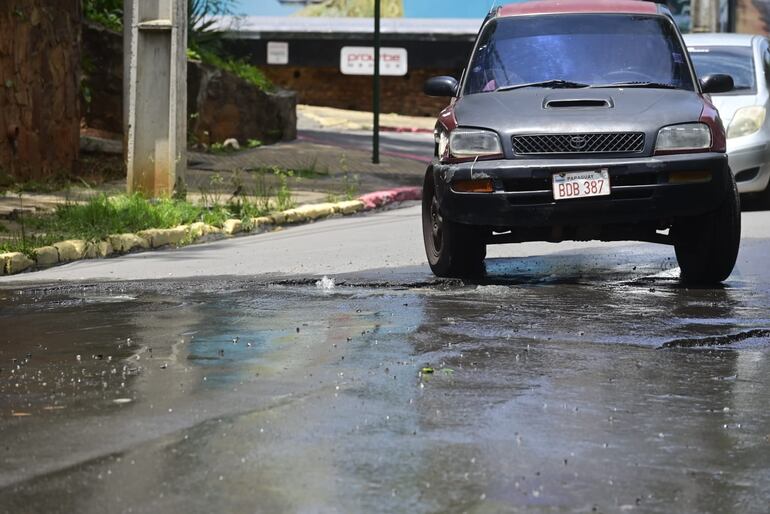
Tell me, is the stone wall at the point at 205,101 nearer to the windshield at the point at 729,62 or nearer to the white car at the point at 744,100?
the windshield at the point at 729,62

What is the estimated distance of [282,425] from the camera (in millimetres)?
5750

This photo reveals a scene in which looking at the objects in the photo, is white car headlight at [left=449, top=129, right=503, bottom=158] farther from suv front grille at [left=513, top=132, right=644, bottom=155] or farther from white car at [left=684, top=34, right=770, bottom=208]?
white car at [left=684, top=34, right=770, bottom=208]

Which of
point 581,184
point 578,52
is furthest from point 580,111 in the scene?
point 578,52

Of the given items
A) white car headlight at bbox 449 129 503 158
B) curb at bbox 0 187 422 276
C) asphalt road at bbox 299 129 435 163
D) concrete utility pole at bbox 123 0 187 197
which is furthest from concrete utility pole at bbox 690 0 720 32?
white car headlight at bbox 449 129 503 158

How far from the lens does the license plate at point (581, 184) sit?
9.86 meters

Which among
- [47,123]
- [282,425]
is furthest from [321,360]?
[47,123]

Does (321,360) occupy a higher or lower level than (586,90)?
lower

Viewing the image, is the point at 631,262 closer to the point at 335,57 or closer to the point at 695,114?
the point at 695,114

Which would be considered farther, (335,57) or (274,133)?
(335,57)

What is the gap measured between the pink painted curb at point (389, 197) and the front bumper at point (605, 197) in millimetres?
7855

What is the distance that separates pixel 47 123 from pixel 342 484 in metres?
13.9

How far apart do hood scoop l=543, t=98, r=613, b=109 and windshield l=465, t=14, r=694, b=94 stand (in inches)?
19.8

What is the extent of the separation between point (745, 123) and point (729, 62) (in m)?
1.22

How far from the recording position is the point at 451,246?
10.4 m
